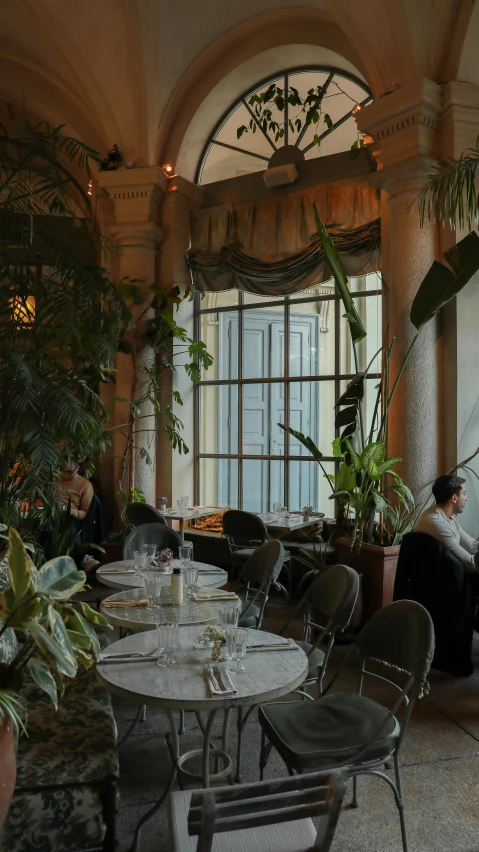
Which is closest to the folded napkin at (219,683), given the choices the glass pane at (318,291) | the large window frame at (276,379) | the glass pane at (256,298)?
the large window frame at (276,379)

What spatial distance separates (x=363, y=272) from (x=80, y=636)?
5.10 meters

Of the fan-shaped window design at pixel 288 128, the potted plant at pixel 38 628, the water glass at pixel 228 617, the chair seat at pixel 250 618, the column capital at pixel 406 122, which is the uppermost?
the fan-shaped window design at pixel 288 128

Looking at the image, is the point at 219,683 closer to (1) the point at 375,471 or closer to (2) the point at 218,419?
(1) the point at 375,471

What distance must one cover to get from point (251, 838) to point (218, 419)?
606 centimetres

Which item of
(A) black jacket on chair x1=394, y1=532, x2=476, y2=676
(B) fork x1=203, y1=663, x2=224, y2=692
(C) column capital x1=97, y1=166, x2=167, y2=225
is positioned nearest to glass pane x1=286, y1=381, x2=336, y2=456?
(C) column capital x1=97, y1=166, x2=167, y2=225

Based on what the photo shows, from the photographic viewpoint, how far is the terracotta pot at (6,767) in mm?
1590

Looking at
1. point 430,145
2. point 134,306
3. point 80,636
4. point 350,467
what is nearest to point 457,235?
point 430,145

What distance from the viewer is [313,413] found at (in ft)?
22.9

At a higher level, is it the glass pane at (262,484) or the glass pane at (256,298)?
the glass pane at (256,298)

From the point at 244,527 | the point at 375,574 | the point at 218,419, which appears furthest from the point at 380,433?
the point at 218,419

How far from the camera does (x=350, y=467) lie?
4.89 m

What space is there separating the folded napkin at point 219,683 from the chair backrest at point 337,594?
2.66 ft

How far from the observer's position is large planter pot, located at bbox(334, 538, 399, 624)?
4.75 m

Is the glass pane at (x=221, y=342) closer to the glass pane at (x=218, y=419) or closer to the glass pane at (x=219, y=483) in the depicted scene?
the glass pane at (x=218, y=419)
